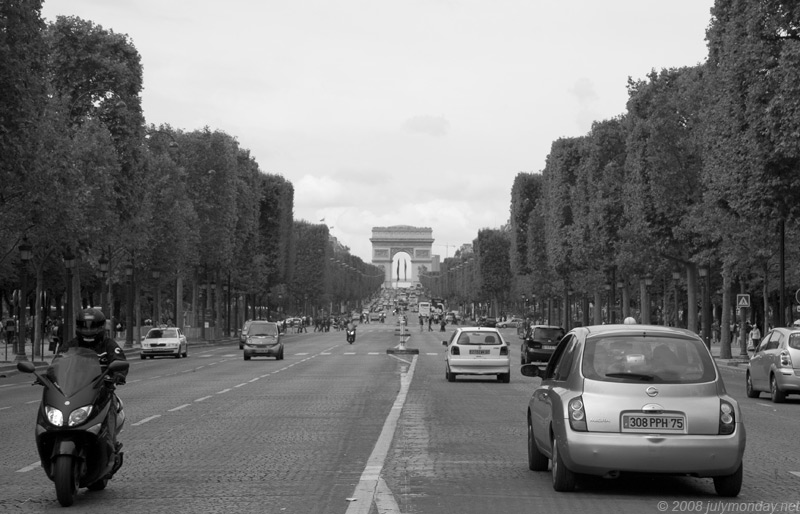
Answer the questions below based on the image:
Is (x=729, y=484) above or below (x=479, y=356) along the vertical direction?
below

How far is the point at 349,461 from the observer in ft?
46.6

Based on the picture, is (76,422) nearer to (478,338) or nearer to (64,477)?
(64,477)

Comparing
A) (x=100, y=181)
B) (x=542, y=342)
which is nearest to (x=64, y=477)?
(x=542, y=342)

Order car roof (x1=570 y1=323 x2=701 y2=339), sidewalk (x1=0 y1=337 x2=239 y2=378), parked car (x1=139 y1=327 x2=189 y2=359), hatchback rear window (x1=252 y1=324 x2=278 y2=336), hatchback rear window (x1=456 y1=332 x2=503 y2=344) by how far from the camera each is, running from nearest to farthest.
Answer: car roof (x1=570 y1=323 x2=701 y2=339) < hatchback rear window (x1=456 y1=332 x2=503 y2=344) < sidewalk (x1=0 y1=337 x2=239 y2=378) < hatchback rear window (x1=252 y1=324 x2=278 y2=336) < parked car (x1=139 y1=327 x2=189 y2=359)

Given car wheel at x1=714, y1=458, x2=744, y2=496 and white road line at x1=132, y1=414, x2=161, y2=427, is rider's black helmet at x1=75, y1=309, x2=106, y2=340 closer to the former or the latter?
car wheel at x1=714, y1=458, x2=744, y2=496

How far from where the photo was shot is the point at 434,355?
193ft

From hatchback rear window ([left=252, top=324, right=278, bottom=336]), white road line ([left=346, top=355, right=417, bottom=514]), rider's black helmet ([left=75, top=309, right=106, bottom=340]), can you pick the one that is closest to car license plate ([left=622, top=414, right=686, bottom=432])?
white road line ([left=346, top=355, right=417, bottom=514])

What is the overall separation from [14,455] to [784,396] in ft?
59.3

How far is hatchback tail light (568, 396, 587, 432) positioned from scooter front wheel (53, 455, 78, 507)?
14.0 feet

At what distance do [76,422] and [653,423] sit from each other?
4.91m

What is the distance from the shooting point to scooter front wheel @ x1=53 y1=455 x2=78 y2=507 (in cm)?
1065

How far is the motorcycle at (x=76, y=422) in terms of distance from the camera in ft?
35.1

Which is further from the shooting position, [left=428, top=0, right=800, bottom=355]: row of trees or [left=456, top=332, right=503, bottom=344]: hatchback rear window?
[left=456, top=332, right=503, bottom=344]: hatchback rear window

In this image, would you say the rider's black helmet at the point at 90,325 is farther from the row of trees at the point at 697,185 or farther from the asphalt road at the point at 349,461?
the row of trees at the point at 697,185
